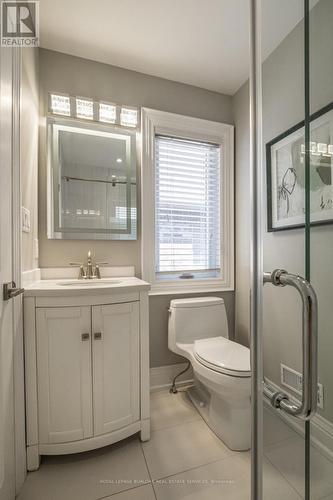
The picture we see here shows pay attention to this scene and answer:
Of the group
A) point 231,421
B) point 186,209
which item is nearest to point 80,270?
point 186,209

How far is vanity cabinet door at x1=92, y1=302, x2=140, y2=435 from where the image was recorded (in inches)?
46.8

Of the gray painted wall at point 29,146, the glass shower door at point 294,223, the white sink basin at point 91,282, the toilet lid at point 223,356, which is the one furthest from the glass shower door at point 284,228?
the gray painted wall at point 29,146

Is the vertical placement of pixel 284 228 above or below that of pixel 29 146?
below

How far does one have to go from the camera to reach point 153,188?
1.85m

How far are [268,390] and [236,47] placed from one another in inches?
80.5

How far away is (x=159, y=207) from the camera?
190cm

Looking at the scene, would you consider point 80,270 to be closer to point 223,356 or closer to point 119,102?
point 223,356

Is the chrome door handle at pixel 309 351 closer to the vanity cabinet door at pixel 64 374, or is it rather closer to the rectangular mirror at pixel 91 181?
the vanity cabinet door at pixel 64 374

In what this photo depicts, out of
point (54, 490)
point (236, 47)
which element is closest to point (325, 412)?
point (54, 490)

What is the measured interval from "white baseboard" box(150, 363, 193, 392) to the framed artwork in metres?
1.58

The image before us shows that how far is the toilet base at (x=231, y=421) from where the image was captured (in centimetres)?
127

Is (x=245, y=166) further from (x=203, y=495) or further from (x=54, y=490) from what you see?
(x=54, y=490)

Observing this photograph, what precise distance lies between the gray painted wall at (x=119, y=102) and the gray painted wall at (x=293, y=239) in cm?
126

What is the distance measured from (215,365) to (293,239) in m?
0.93
